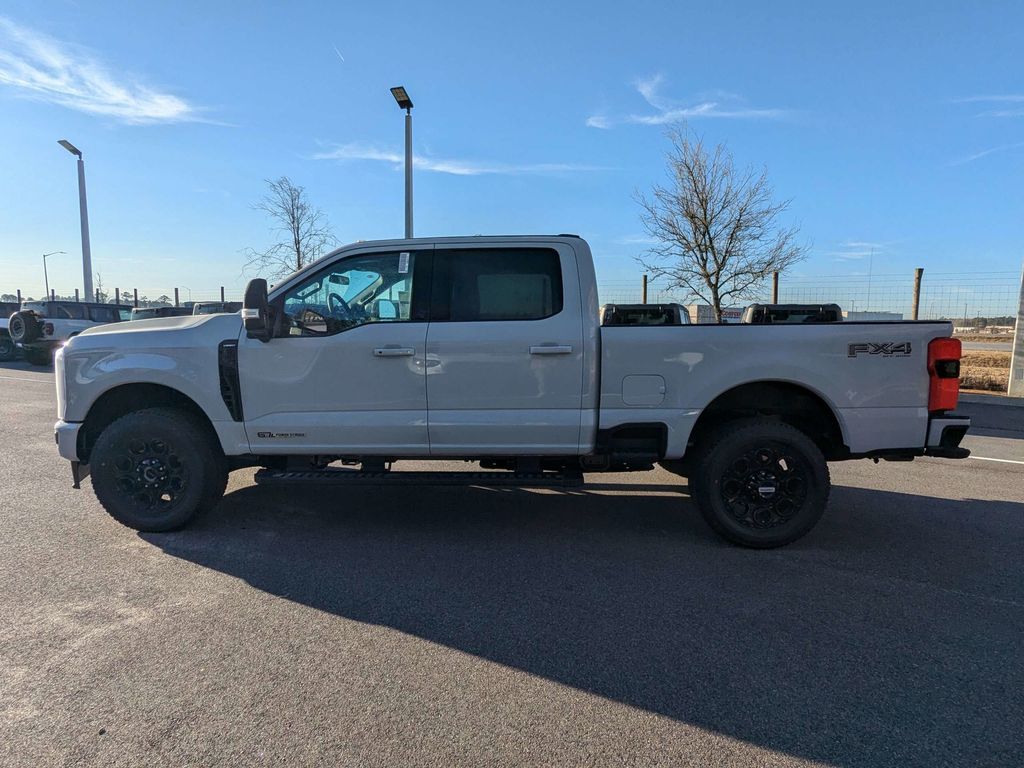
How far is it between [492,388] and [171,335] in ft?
7.91

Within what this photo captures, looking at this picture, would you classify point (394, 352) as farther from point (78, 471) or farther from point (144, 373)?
point (78, 471)

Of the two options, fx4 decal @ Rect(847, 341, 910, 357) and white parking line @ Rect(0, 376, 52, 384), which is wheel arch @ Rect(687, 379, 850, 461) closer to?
fx4 decal @ Rect(847, 341, 910, 357)

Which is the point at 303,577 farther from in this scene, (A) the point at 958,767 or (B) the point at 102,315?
(B) the point at 102,315

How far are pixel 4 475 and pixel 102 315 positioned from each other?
15557 millimetres

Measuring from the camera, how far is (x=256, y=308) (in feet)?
14.4

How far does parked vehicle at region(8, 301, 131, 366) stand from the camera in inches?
682

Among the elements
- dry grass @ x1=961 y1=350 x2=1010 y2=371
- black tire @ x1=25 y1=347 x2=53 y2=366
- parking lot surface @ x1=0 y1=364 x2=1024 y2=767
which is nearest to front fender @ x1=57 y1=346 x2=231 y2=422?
parking lot surface @ x1=0 y1=364 x2=1024 y2=767

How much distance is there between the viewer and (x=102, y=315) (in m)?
19.5

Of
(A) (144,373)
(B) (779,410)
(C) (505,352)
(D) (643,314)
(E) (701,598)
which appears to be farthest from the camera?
(D) (643,314)

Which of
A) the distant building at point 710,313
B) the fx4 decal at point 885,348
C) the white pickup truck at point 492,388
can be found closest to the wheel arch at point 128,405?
the white pickup truck at point 492,388

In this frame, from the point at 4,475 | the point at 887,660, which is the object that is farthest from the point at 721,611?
the point at 4,475

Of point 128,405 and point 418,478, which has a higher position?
point 128,405

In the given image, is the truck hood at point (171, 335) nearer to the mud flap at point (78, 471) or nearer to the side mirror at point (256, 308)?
the side mirror at point (256, 308)

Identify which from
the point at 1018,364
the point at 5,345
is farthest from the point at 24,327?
the point at 1018,364
